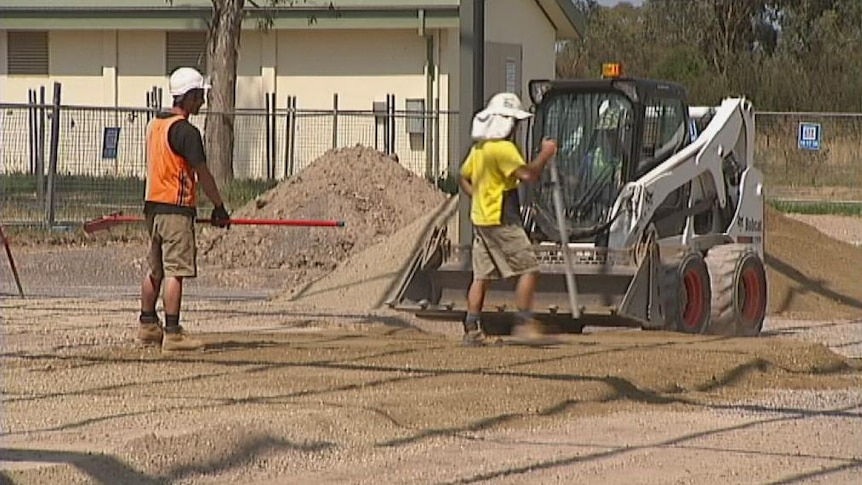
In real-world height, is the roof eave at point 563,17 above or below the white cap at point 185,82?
above

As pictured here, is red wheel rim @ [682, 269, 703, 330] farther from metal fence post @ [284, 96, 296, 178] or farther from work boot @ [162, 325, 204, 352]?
metal fence post @ [284, 96, 296, 178]

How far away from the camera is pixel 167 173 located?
13.0 m

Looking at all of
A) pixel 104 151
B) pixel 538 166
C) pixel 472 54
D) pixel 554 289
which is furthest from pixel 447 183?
pixel 538 166

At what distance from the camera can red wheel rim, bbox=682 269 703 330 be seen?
639 inches

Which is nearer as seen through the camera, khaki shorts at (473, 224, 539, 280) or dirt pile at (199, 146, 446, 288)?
khaki shorts at (473, 224, 539, 280)

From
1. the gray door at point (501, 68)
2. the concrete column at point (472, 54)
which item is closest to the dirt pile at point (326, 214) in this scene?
the gray door at point (501, 68)

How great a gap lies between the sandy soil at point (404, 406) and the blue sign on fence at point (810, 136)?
60.8ft

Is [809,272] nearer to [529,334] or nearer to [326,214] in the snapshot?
[326,214]

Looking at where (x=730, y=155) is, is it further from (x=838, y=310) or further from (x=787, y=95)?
(x=787, y=95)

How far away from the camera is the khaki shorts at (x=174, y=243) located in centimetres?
1292

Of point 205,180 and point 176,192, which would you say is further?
point 176,192

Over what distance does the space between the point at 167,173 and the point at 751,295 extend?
6763 millimetres

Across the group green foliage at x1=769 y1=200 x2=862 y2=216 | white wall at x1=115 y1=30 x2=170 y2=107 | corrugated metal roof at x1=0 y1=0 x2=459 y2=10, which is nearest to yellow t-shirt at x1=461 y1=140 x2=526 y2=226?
green foliage at x1=769 y1=200 x2=862 y2=216

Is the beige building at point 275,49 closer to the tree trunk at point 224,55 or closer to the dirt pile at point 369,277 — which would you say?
the tree trunk at point 224,55
